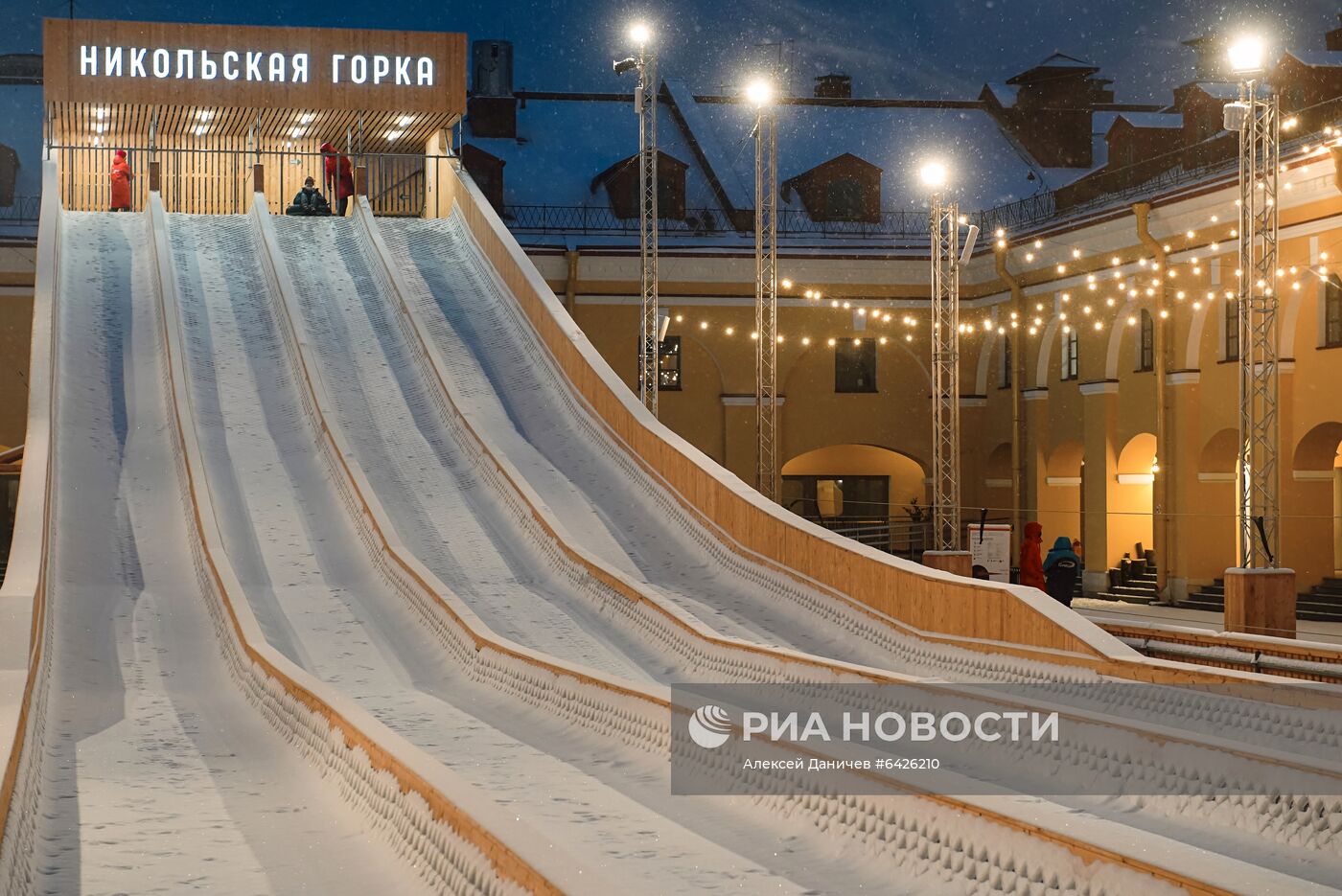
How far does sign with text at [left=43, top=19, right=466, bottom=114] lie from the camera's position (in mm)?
22391

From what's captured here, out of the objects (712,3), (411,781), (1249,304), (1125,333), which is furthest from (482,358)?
(712,3)

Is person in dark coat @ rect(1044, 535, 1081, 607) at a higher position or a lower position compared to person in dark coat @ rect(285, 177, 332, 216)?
lower

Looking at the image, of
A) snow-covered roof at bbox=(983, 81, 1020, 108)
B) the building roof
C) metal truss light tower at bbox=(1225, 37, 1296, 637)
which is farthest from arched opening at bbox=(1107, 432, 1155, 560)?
metal truss light tower at bbox=(1225, 37, 1296, 637)

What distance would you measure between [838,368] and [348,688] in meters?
17.9

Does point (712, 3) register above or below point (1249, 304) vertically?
above

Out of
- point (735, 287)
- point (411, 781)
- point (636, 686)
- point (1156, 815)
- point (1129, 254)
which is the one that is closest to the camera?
point (411, 781)

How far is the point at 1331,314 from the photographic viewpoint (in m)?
19.4

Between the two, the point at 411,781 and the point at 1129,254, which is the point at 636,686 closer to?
the point at 411,781

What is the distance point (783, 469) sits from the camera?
93.7 feet

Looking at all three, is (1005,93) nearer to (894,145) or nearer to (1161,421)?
(894,145)

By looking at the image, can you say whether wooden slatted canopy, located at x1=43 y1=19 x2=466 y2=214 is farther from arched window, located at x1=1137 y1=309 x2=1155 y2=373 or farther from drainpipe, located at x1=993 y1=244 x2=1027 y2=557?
arched window, located at x1=1137 y1=309 x2=1155 y2=373

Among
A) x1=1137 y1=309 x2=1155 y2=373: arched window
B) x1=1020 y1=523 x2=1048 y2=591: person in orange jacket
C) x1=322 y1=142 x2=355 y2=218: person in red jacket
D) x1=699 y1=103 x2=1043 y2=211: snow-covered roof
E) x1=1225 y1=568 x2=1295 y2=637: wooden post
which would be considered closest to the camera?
x1=1225 y1=568 x2=1295 y2=637: wooden post

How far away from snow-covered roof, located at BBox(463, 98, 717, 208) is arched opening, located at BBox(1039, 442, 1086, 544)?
319 inches

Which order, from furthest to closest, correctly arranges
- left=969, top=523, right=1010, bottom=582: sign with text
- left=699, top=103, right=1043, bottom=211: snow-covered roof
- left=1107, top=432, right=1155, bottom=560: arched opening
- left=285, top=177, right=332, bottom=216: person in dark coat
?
left=699, top=103, right=1043, bottom=211: snow-covered roof → left=1107, top=432, right=1155, bottom=560: arched opening → left=285, top=177, right=332, bottom=216: person in dark coat → left=969, top=523, right=1010, bottom=582: sign with text
